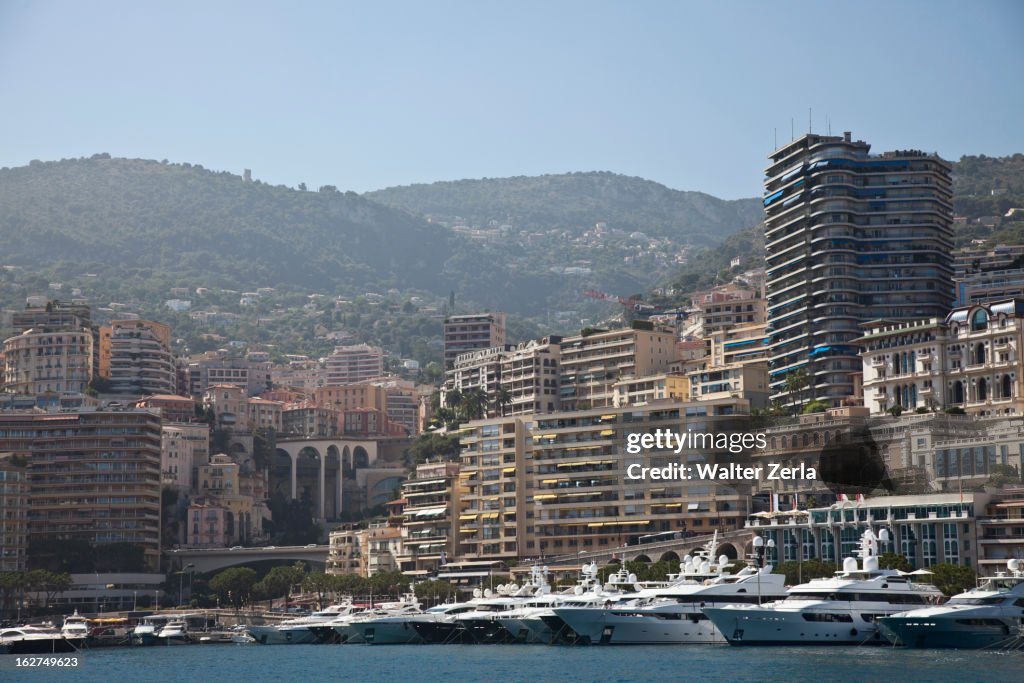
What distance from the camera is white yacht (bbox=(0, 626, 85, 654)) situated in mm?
133125

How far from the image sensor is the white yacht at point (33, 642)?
437 feet

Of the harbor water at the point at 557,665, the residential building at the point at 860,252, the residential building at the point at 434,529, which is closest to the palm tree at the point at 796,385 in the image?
the residential building at the point at 860,252

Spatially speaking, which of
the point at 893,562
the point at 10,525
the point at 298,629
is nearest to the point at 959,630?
the point at 893,562

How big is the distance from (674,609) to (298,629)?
→ 5303cm

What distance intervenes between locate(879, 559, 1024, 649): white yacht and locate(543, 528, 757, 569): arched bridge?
45893mm

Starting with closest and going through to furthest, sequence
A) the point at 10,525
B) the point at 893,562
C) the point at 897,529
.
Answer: the point at 893,562 < the point at 897,529 < the point at 10,525

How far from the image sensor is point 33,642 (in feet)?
442

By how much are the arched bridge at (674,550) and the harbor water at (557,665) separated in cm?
2824

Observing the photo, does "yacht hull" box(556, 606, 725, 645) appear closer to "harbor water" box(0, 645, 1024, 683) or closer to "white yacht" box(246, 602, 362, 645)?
"harbor water" box(0, 645, 1024, 683)

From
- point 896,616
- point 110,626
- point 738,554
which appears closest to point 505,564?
point 738,554

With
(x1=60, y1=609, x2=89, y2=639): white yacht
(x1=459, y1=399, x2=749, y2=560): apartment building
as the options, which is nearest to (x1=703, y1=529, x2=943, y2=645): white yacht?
(x1=459, y1=399, x2=749, y2=560): apartment building

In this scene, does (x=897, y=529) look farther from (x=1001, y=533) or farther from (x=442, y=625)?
(x=442, y=625)

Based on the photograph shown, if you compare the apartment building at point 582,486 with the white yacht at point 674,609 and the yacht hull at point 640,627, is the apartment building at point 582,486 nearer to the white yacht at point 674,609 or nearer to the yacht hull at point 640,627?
the white yacht at point 674,609

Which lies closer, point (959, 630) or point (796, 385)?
point (959, 630)
